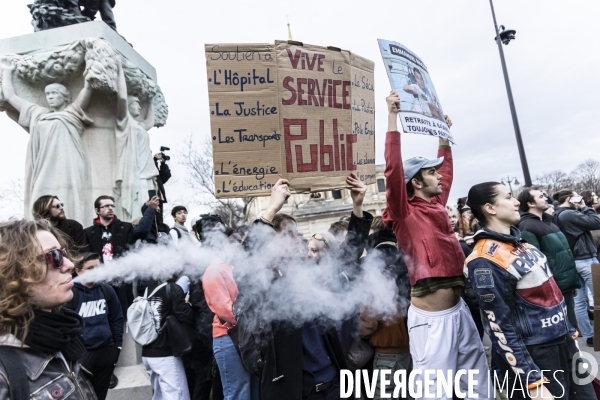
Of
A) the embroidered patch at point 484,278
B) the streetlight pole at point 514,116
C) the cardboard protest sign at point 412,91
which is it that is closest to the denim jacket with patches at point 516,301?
the embroidered patch at point 484,278

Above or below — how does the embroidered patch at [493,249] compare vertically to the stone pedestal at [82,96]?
below

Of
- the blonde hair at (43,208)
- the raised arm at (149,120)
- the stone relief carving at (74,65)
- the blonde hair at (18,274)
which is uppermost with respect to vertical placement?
the stone relief carving at (74,65)

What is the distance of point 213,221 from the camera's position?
390cm

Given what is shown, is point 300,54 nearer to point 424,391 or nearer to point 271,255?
point 271,255

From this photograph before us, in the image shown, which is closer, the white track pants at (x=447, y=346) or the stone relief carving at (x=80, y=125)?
the white track pants at (x=447, y=346)

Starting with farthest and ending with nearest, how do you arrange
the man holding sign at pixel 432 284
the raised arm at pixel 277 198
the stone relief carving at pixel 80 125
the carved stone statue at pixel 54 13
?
the carved stone statue at pixel 54 13, the stone relief carving at pixel 80 125, the man holding sign at pixel 432 284, the raised arm at pixel 277 198

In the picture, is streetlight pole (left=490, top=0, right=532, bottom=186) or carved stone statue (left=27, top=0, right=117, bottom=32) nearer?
carved stone statue (left=27, top=0, right=117, bottom=32)

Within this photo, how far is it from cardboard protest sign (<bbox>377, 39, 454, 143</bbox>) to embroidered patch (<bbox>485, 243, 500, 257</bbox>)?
1.03 metres

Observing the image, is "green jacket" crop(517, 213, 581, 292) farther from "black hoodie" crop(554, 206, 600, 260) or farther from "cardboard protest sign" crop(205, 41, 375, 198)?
"cardboard protest sign" crop(205, 41, 375, 198)

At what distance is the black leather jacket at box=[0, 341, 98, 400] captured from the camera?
1456 millimetres

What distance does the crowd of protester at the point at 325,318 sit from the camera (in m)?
1.62

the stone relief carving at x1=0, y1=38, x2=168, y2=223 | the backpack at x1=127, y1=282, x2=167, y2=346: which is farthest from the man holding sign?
the stone relief carving at x1=0, y1=38, x2=168, y2=223

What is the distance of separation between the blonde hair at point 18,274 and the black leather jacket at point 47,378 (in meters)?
0.08

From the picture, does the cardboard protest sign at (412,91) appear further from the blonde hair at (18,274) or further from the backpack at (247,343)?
the blonde hair at (18,274)
